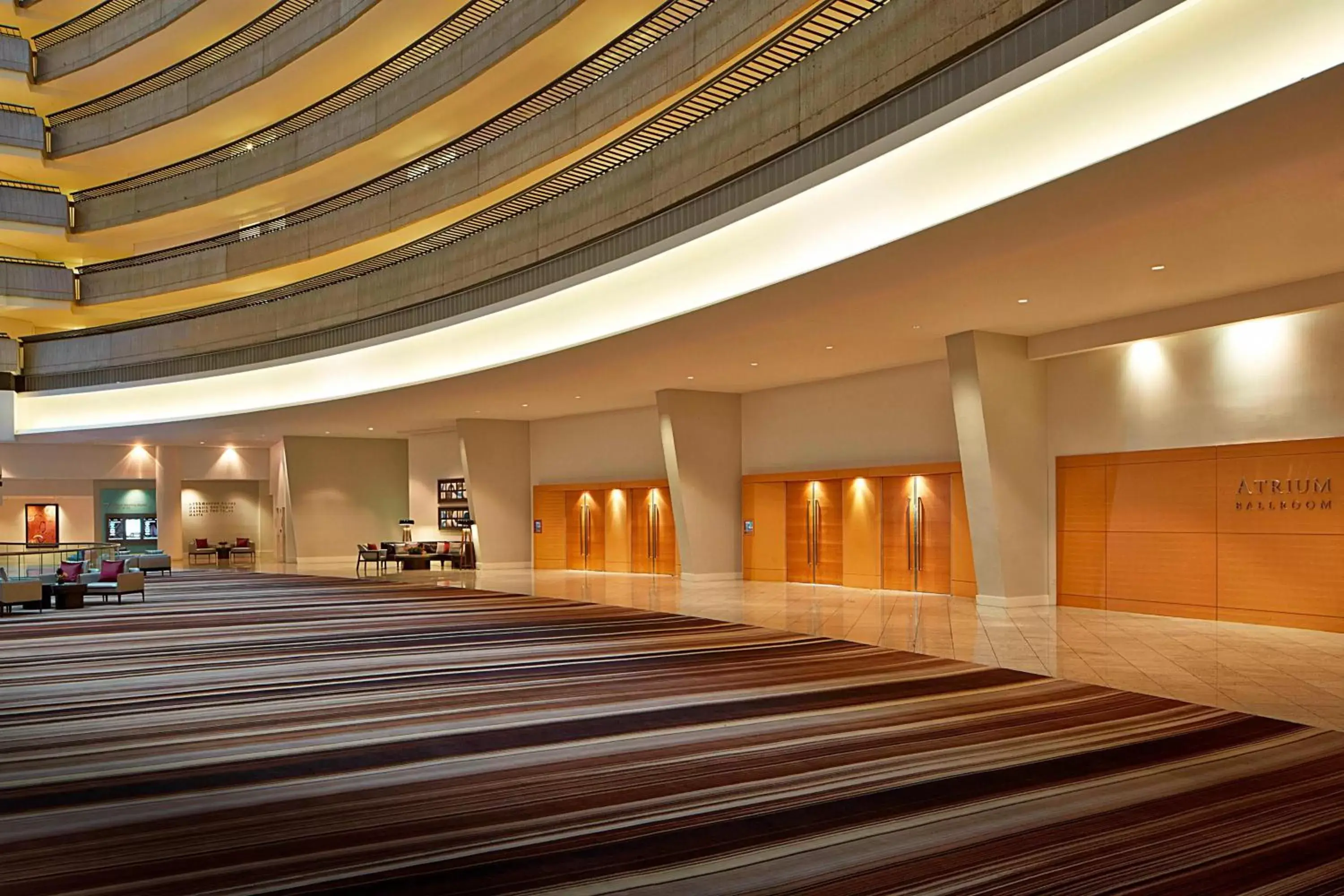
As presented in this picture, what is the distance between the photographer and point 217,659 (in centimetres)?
1015

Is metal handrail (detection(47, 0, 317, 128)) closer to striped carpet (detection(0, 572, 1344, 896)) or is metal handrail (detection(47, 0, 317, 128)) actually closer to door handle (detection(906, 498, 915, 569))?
door handle (detection(906, 498, 915, 569))

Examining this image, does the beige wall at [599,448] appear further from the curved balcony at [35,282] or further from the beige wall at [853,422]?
the curved balcony at [35,282]

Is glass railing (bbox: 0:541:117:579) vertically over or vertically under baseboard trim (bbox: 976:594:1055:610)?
over

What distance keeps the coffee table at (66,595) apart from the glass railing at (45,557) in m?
3.90

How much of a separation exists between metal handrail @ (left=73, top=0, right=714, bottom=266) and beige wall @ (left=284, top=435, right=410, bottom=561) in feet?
20.4

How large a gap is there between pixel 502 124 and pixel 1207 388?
424 inches

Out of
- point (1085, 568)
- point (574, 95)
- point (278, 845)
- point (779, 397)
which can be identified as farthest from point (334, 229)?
point (278, 845)

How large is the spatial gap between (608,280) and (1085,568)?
306 inches

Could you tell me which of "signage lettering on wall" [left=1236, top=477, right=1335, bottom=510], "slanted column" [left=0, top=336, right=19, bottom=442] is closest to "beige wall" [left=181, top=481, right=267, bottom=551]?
"slanted column" [left=0, top=336, right=19, bottom=442]

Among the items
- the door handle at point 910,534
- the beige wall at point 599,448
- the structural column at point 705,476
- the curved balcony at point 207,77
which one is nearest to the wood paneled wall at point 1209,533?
A: the door handle at point 910,534

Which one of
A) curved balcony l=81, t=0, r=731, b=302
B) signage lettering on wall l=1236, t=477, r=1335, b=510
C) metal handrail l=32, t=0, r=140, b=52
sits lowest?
signage lettering on wall l=1236, t=477, r=1335, b=510

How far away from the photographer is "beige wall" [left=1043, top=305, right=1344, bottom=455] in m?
11.5

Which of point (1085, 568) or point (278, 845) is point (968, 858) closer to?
point (278, 845)

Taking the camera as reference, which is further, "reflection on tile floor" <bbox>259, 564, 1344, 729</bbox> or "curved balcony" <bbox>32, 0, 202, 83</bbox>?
"curved balcony" <bbox>32, 0, 202, 83</bbox>
